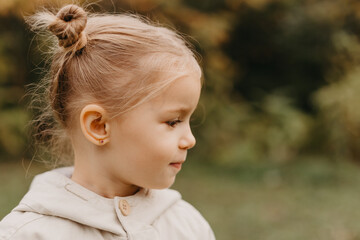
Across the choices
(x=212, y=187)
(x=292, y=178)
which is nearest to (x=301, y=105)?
(x=292, y=178)

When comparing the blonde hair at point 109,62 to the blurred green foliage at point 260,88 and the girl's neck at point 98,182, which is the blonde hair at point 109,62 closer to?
the girl's neck at point 98,182

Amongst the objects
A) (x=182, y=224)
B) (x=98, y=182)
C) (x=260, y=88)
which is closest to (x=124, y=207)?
(x=98, y=182)

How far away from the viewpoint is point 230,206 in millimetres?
4348

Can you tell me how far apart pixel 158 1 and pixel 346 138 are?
9.09 ft

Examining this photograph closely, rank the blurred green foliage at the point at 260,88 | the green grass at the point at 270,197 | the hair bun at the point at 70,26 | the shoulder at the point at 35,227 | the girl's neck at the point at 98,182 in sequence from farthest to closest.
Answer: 1. the blurred green foliage at the point at 260,88
2. the green grass at the point at 270,197
3. the girl's neck at the point at 98,182
4. the hair bun at the point at 70,26
5. the shoulder at the point at 35,227

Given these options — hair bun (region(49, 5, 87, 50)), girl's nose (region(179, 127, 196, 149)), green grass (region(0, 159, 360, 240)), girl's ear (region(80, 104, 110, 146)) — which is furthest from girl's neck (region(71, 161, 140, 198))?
green grass (region(0, 159, 360, 240))

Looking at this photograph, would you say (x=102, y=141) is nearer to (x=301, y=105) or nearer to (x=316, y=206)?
(x=316, y=206)

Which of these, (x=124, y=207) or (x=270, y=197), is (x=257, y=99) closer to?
(x=270, y=197)

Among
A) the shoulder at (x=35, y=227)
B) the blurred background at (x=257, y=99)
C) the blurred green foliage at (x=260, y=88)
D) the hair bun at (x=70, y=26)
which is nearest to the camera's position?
the shoulder at (x=35, y=227)

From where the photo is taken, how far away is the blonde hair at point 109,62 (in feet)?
5.39

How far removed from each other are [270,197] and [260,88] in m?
2.61

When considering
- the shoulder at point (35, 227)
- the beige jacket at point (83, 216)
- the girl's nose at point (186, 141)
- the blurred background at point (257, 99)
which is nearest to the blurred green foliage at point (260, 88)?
the blurred background at point (257, 99)

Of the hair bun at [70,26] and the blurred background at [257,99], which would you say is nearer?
the hair bun at [70,26]

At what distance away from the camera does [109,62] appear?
5.46 ft
